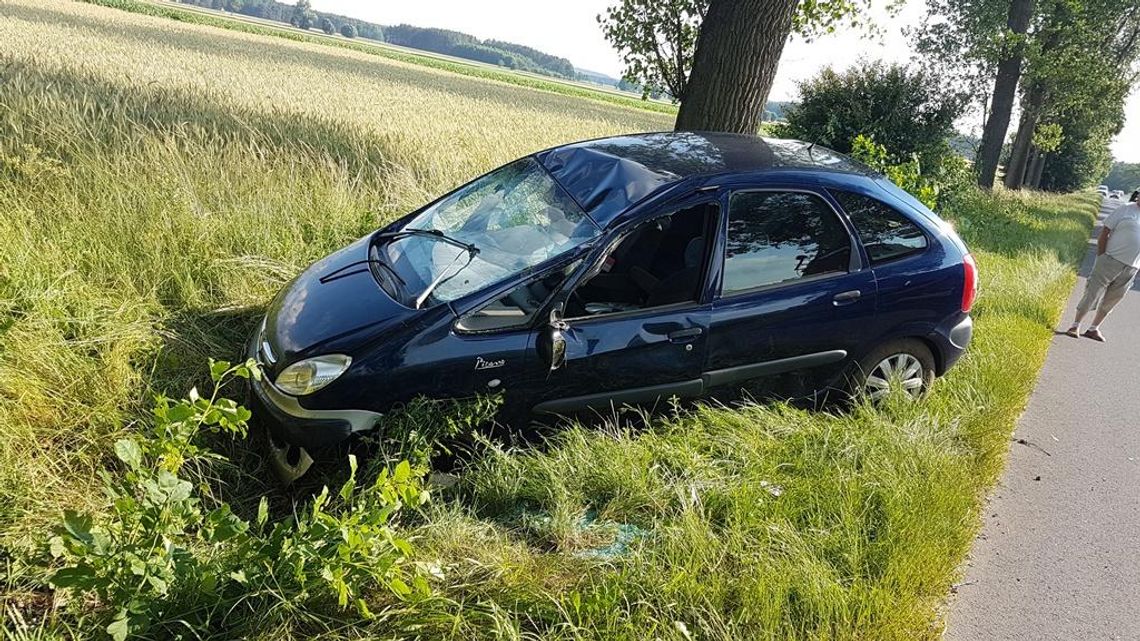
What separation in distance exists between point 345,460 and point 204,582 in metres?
1.01

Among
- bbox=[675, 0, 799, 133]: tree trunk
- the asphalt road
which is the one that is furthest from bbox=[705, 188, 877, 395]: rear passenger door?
bbox=[675, 0, 799, 133]: tree trunk

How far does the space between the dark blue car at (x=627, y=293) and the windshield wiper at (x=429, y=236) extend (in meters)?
0.02

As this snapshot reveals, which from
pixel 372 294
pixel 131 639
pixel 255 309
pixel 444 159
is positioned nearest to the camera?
pixel 131 639

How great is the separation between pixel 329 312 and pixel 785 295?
95.9 inches

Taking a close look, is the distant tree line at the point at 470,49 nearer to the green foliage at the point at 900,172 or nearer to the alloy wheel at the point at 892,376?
the green foliage at the point at 900,172

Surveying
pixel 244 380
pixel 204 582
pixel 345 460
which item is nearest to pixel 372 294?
pixel 345 460

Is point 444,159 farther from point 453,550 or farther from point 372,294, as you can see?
point 453,550

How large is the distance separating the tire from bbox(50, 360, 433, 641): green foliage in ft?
9.91

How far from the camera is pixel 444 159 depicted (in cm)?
843

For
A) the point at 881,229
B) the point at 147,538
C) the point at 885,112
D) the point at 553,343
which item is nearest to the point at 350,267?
the point at 553,343

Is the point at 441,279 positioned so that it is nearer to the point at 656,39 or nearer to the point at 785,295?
the point at 785,295

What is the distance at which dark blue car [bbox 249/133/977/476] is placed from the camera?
336 cm

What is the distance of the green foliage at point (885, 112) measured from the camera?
565 inches

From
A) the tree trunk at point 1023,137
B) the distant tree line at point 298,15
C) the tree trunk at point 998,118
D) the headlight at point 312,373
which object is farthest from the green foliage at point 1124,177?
the headlight at point 312,373
